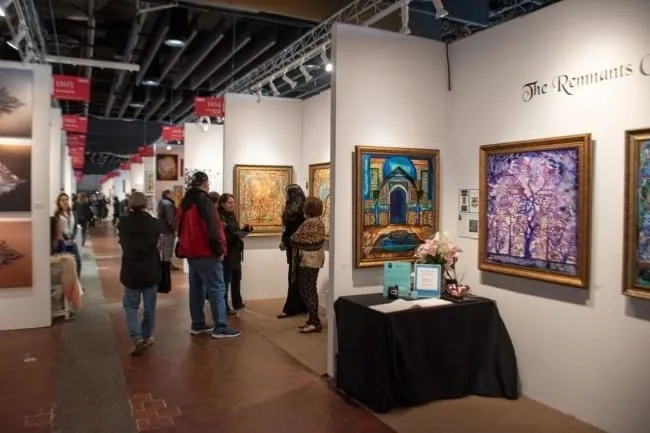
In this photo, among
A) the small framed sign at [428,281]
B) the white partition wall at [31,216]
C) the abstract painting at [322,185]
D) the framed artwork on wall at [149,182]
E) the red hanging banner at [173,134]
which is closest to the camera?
the small framed sign at [428,281]

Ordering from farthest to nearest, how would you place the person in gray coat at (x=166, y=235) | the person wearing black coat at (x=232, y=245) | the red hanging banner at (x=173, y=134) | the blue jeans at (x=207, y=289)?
the red hanging banner at (x=173, y=134) < the person in gray coat at (x=166, y=235) < the person wearing black coat at (x=232, y=245) < the blue jeans at (x=207, y=289)

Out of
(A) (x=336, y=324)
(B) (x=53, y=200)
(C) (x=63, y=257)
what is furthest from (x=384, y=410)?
(B) (x=53, y=200)

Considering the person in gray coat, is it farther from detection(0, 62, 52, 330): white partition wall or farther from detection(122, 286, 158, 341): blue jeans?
detection(122, 286, 158, 341): blue jeans

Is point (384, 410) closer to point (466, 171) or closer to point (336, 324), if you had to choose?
point (336, 324)

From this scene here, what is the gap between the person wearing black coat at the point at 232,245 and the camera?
641 cm

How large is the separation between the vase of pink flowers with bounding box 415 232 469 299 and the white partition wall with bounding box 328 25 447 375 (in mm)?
416

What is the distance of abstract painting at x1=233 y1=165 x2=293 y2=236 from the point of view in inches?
288

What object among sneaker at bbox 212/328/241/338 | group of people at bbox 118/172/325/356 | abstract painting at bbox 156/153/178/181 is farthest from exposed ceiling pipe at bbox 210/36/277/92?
sneaker at bbox 212/328/241/338

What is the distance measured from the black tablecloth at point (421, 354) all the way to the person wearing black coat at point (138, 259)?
183cm

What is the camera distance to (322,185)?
6973 millimetres

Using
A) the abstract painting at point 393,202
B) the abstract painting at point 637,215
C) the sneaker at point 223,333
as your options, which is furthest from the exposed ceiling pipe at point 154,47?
the abstract painting at point 637,215

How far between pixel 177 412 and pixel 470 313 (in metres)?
2.15

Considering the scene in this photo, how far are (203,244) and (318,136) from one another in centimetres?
236

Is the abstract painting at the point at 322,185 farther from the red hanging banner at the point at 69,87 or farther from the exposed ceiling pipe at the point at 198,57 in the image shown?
the red hanging banner at the point at 69,87
